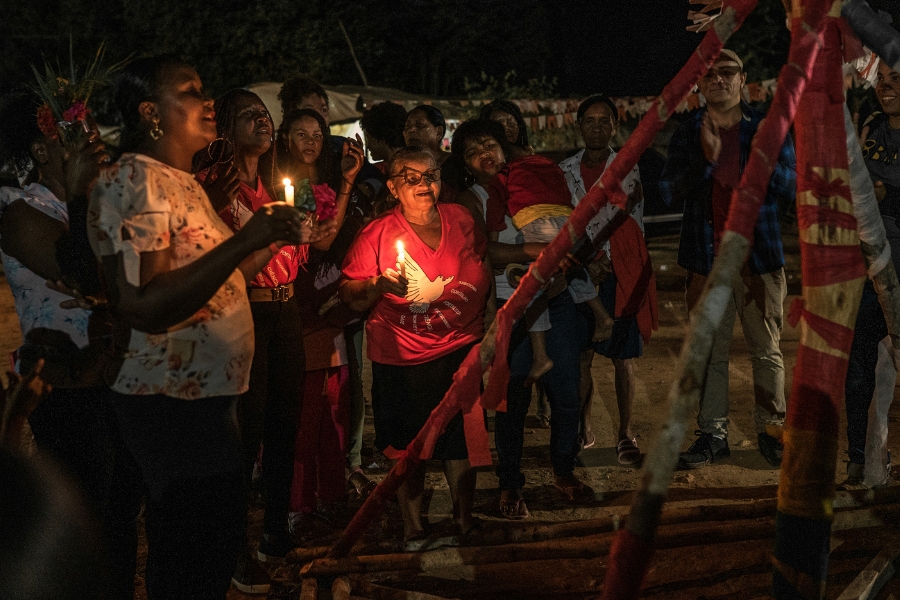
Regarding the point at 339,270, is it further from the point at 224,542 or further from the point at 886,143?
the point at 886,143

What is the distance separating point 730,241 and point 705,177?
9.68 feet

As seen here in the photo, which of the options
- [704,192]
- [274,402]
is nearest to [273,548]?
[274,402]

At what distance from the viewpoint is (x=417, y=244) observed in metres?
3.97

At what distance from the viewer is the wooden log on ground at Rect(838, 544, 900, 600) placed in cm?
292

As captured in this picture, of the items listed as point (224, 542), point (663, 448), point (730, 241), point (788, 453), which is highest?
point (730, 241)

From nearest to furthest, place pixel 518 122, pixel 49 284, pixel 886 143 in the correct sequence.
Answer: pixel 49 284, pixel 886 143, pixel 518 122

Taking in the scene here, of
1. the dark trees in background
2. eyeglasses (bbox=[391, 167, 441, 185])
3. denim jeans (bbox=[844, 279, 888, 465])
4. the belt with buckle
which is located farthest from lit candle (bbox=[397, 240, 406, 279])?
the dark trees in background

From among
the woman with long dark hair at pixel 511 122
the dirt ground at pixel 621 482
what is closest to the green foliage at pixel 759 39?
the dirt ground at pixel 621 482

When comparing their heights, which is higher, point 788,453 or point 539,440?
point 788,453

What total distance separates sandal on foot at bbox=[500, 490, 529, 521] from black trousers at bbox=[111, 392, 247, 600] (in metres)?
2.16

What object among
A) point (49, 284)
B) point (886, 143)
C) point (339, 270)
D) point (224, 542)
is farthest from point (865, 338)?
point (49, 284)

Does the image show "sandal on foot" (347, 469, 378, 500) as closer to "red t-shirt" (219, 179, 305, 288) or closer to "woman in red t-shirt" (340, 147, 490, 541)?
"woman in red t-shirt" (340, 147, 490, 541)

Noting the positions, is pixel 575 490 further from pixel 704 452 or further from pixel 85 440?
pixel 85 440

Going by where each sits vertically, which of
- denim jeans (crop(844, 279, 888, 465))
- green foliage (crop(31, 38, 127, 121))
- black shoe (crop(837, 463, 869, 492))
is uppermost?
green foliage (crop(31, 38, 127, 121))
